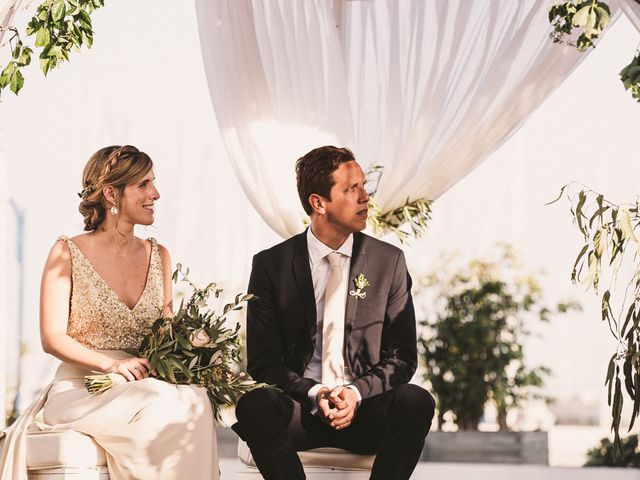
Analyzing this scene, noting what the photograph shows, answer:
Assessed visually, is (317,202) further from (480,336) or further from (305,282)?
(480,336)

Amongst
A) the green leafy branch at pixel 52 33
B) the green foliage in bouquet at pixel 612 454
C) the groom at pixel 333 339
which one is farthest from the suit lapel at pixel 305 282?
the green foliage in bouquet at pixel 612 454

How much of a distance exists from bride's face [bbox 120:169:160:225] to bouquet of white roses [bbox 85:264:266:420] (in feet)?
0.99

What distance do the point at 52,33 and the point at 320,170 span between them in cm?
103

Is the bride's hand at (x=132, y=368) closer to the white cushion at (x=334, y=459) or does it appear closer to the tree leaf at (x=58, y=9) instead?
the white cushion at (x=334, y=459)

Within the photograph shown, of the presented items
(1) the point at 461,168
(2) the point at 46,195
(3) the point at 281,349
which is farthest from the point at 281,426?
(2) the point at 46,195

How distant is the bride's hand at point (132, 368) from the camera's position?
3230 millimetres

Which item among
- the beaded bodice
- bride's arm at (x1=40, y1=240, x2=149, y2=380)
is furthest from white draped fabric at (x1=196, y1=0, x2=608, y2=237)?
bride's arm at (x1=40, y1=240, x2=149, y2=380)

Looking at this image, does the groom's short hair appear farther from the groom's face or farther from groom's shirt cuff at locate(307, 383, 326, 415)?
groom's shirt cuff at locate(307, 383, 326, 415)

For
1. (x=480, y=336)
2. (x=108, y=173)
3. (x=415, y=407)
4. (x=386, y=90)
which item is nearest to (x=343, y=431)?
(x=415, y=407)

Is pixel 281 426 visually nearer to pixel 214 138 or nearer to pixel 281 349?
pixel 281 349

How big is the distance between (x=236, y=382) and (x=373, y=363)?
1.59 ft

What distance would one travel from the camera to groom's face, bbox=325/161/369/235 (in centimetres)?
352

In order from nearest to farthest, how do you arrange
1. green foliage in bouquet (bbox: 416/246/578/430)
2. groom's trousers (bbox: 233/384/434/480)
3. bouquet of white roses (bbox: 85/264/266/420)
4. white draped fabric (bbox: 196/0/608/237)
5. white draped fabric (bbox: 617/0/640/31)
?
groom's trousers (bbox: 233/384/434/480), bouquet of white roses (bbox: 85/264/266/420), white draped fabric (bbox: 617/0/640/31), white draped fabric (bbox: 196/0/608/237), green foliage in bouquet (bbox: 416/246/578/430)

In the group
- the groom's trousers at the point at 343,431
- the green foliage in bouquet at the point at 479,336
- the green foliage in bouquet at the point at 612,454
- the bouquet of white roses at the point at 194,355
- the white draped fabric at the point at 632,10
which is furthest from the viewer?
the green foliage in bouquet at the point at 479,336
